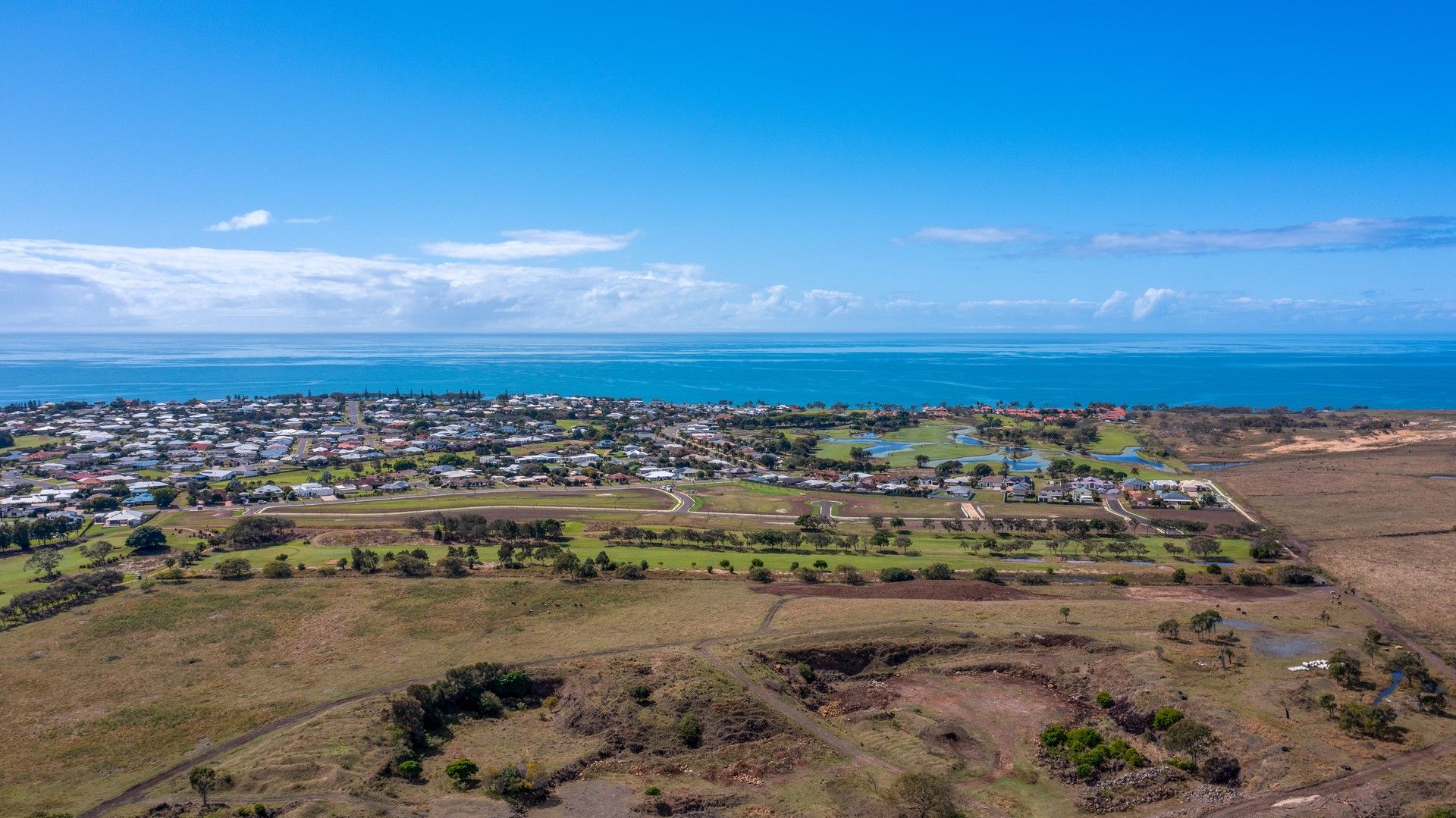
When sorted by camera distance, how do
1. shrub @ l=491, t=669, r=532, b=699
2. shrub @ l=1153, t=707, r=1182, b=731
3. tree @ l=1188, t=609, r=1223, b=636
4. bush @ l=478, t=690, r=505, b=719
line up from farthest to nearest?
tree @ l=1188, t=609, r=1223, b=636, shrub @ l=491, t=669, r=532, b=699, bush @ l=478, t=690, r=505, b=719, shrub @ l=1153, t=707, r=1182, b=731

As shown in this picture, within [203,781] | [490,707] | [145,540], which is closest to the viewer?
[203,781]

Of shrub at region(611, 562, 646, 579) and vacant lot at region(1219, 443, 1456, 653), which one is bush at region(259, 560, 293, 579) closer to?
shrub at region(611, 562, 646, 579)

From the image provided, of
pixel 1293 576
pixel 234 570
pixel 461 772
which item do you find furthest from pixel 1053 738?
pixel 234 570

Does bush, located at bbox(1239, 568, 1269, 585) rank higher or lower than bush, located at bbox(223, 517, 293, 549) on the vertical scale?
lower

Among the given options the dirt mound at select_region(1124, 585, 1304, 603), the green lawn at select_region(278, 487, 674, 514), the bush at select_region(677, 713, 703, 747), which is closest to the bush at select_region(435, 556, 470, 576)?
the green lawn at select_region(278, 487, 674, 514)

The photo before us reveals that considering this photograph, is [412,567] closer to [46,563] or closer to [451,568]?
[451,568]

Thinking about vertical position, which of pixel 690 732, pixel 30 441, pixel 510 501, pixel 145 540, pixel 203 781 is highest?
pixel 30 441
